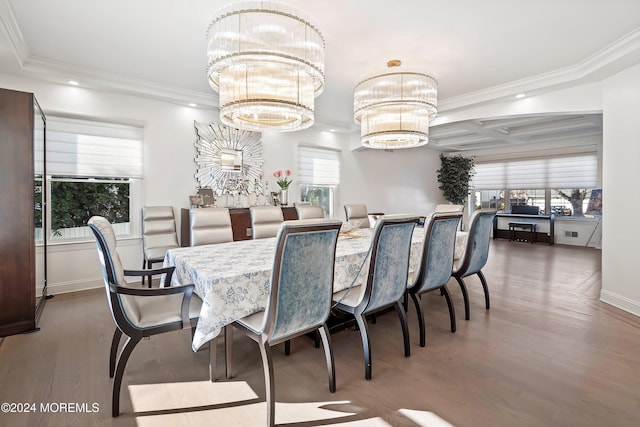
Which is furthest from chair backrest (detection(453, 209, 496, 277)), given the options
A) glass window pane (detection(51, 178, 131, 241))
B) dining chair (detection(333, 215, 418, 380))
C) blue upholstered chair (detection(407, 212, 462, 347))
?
glass window pane (detection(51, 178, 131, 241))

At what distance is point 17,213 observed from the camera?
8.67ft

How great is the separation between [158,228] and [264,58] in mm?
2993

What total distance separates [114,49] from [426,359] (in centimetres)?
397

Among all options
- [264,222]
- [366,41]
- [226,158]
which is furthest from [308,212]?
[366,41]

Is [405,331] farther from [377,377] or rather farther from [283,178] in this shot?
[283,178]

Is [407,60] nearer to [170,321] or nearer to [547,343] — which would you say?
[547,343]

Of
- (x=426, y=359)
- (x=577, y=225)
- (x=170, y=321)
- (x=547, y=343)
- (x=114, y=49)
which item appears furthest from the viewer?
(x=577, y=225)

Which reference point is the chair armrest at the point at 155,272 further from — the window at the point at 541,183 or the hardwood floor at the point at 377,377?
the window at the point at 541,183

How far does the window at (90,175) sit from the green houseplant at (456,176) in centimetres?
741

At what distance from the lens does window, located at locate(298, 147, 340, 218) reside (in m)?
6.04

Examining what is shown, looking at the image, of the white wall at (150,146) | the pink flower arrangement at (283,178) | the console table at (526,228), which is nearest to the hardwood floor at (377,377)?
the white wall at (150,146)

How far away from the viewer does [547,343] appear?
250 centimetres

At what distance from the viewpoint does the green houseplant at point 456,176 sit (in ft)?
28.2

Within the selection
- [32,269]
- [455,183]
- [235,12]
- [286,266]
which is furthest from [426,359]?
[455,183]
